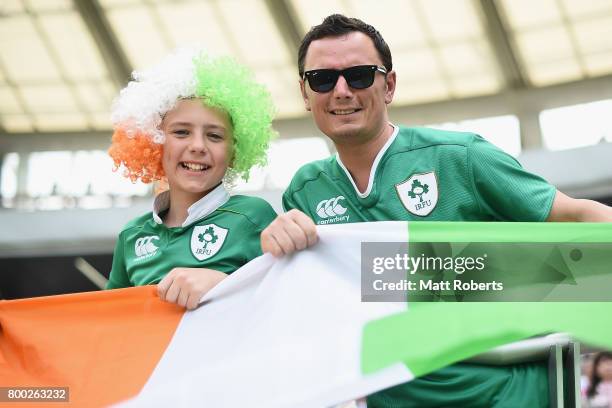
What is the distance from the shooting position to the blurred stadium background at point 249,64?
17.0m

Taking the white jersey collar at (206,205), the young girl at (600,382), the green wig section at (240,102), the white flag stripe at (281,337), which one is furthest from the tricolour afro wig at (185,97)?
the young girl at (600,382)

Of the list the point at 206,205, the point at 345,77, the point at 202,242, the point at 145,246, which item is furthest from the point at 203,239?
the point at 345,77

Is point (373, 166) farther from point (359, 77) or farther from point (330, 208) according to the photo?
point (359, 77)

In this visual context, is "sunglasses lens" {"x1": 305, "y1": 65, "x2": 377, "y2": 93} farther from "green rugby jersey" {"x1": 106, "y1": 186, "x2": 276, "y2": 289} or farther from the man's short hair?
"green rugby jersey" {"x1": 106, "y1": 186, "x2": 276, "y2": 289}

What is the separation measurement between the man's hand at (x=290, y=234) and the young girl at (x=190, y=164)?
303 mm

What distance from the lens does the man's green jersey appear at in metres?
3.02

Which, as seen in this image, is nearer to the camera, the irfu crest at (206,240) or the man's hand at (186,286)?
the man's hand at (186,286)

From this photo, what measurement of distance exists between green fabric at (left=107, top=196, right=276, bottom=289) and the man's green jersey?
0.18 m

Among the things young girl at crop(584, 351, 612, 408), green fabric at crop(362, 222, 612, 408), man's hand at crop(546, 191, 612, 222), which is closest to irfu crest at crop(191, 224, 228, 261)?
green fabric at crop(362, 222, 612, 408)

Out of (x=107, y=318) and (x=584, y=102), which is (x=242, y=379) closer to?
(x=107, y=318)

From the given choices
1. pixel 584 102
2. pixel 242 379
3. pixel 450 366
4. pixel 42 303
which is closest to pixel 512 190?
pixel 450 366

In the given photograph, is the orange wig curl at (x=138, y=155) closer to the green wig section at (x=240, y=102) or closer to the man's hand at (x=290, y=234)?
the green wig section at (x=240, y=102)

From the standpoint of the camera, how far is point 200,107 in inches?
133

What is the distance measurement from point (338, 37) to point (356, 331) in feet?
3.66
